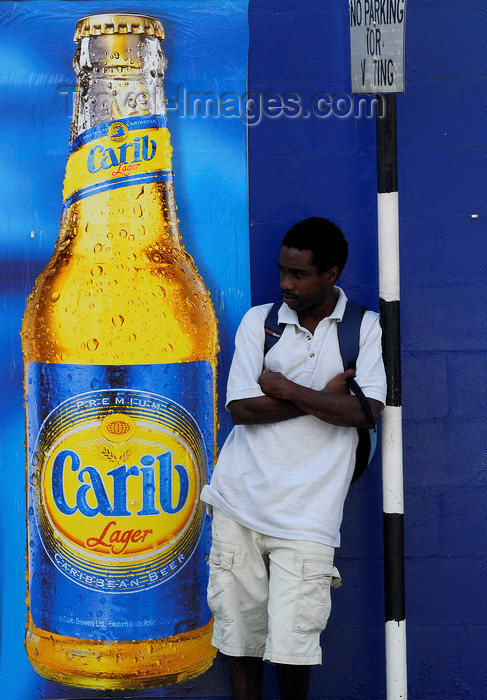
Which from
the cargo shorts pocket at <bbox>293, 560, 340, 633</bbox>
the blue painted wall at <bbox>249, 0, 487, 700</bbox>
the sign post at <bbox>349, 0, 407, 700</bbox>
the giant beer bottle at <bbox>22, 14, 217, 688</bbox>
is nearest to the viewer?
the cargo shorts pocket at <bbox>293, 560, 340, 633</bbox>

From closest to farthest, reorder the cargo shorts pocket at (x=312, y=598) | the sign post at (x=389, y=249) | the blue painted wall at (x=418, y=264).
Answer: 1. the cargo shorts pocket at (x=312, y=598)
2. the sign post at (x=389, y=249)
3. the blue painted wall at (x=418, y=264)

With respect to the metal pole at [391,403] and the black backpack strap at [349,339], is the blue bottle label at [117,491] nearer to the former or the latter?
the black backpack strap at [349,339]

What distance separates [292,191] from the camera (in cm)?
336

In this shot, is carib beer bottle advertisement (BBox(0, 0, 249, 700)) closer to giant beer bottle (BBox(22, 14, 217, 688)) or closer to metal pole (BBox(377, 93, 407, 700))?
giant beer bottle (BBox(22, 14, 217, 688))

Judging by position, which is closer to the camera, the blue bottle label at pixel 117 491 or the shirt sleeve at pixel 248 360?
→ the shirt sleeve at pixel 248 360

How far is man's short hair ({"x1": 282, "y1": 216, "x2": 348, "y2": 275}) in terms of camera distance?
9.34 ft

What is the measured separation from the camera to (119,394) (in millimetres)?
3188

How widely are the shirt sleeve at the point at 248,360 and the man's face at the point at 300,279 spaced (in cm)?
14

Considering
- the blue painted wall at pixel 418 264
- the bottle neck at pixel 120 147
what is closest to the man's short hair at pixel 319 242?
the blue painted wall at pixel 418 264

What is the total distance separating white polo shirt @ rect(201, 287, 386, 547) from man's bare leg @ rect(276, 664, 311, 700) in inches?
17.8

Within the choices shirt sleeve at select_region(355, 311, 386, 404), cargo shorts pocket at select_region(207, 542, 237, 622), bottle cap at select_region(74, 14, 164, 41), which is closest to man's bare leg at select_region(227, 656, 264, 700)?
cargo shorts pocket at select_region(207, 542, 237, 622)

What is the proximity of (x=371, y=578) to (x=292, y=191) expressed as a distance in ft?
5.01

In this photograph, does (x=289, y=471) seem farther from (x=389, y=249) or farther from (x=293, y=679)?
(x=389, y=249)

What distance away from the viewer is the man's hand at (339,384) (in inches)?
110
